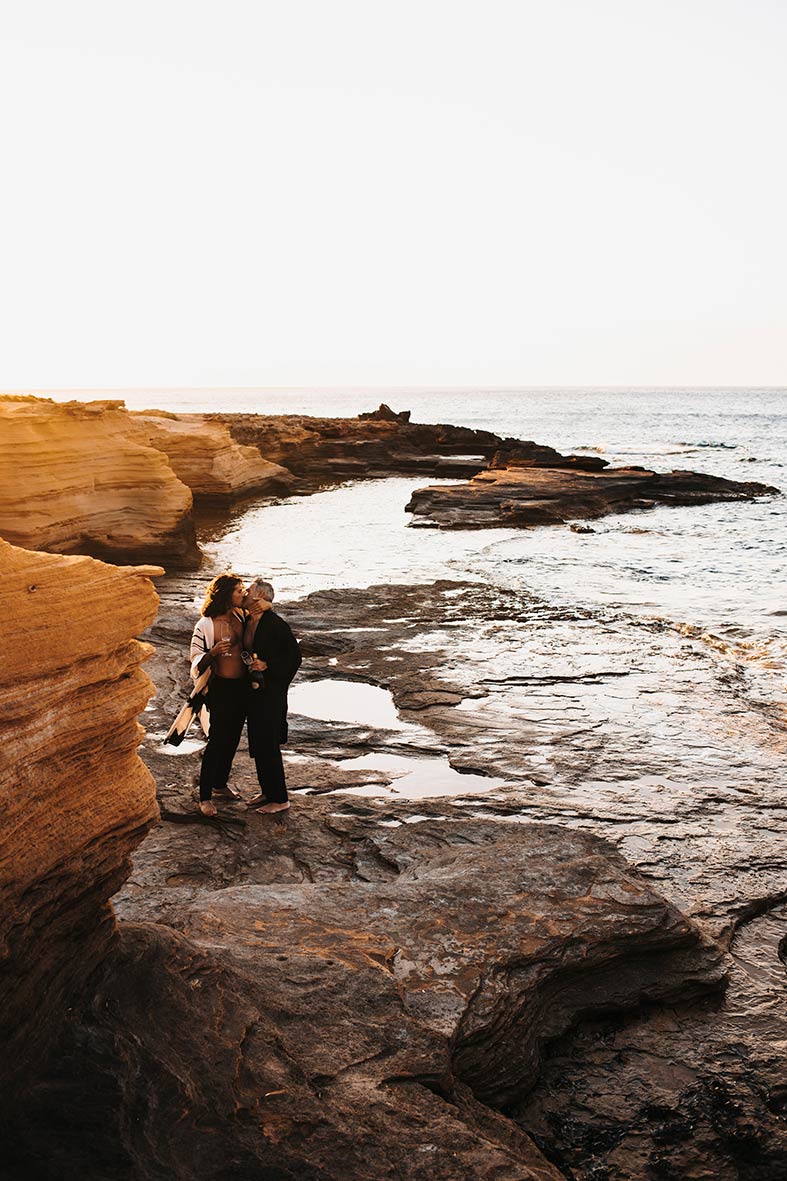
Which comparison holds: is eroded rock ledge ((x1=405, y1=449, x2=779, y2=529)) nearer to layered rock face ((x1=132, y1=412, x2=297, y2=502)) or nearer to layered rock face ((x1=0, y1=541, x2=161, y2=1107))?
layered rock face ((x1=132, y1=412, x2=297, y2=502))

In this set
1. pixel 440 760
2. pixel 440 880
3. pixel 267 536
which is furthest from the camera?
pixel 267 536

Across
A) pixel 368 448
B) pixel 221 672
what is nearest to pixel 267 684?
pixel 221 672

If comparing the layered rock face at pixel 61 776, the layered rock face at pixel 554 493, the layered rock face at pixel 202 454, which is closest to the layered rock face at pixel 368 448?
the layered rock face at pixel 554 493

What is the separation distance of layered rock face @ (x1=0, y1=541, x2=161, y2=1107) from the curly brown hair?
279 cm

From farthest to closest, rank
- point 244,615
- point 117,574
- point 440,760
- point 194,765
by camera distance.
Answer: point 440,760, point 194,765, point 244,615, point 117,574

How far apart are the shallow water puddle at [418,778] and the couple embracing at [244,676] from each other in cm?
101

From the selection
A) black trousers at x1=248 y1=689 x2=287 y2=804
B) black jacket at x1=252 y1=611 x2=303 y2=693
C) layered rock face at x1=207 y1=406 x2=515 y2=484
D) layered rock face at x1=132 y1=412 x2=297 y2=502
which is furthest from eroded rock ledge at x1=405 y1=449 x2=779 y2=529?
black trousers at x1=248 y1=689 x2=287 y2=804

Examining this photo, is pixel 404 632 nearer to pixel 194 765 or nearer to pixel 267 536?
pixel 194 765

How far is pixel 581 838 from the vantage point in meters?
6.50

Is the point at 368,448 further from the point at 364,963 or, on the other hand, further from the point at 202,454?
the point at 364,963

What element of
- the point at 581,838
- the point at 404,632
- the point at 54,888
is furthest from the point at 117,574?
the point at 404,632

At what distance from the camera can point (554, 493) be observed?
104 feet

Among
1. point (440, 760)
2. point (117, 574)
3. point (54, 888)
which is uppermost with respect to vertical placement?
point (117, 574)

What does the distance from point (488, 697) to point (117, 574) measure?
7136 mm
